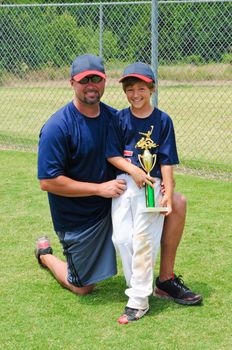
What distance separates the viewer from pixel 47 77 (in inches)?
536

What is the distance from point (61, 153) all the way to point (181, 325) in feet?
3.80

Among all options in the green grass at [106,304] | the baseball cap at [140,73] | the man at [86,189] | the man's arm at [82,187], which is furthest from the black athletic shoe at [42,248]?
the baseball cap at [140,73]

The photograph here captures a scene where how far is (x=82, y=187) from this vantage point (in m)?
4.00

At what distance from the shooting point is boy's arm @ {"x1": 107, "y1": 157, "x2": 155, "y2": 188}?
153 inches

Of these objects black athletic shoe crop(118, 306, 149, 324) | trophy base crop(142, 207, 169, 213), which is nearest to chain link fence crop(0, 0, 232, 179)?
trophy base crop(142, 207, 169, 213)

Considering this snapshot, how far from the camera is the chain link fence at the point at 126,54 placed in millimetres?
11062

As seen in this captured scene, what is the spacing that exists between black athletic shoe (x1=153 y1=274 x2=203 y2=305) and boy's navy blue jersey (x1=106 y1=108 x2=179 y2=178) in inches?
25.4

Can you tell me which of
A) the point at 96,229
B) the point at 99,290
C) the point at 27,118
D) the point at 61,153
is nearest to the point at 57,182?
the point at 61,153

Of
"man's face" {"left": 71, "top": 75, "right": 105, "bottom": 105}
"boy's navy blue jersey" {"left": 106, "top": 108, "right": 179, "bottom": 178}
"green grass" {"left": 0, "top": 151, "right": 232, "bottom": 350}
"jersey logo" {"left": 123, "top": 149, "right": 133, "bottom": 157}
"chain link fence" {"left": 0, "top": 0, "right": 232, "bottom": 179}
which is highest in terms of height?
"chain link fence" {"left": 0, "top": 0, "right": 232, "bottom": 179}

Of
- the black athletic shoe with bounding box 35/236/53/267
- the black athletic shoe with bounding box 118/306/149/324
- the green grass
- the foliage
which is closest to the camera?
the green grass

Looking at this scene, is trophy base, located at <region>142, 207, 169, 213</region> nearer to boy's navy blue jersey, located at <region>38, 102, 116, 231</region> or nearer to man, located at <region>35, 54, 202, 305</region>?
man, located at <region>35, 54, 202, 305</region>

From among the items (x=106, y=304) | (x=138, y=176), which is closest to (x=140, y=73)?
(x=138, y=176)

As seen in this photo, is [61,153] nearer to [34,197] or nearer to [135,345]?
[135,345]

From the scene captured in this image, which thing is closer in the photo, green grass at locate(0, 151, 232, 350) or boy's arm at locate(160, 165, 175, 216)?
green grass at locate(0, 151, 232, 350)
